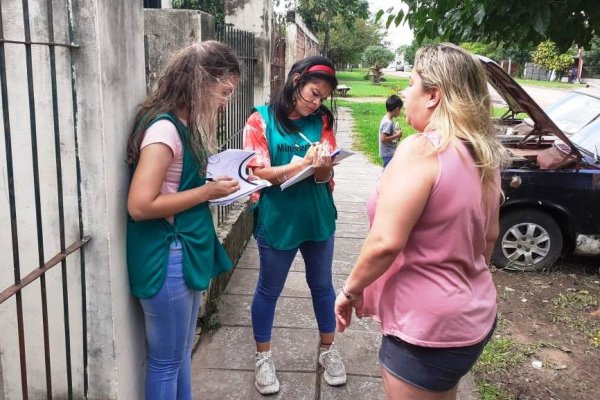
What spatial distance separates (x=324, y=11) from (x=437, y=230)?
33.3 meters

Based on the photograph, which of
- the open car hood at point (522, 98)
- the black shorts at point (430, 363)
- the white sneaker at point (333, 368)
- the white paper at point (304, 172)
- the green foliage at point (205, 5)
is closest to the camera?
the black shorts at point (430, 363)

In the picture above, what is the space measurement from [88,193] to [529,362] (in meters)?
3.06

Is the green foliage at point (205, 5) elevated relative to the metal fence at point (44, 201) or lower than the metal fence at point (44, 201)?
elevated

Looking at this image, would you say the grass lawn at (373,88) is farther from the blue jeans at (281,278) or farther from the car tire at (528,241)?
the blue jeans at (281,278)

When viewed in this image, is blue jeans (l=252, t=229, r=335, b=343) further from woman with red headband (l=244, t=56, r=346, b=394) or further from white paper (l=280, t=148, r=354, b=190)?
white paper (l=280, t=148, r=354, b=190)

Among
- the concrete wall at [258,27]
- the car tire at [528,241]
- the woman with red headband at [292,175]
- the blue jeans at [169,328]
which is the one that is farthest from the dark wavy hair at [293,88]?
the concrete wall at [258,27]

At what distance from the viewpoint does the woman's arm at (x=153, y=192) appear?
192 centimetres

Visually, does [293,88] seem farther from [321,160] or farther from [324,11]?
[324,11]

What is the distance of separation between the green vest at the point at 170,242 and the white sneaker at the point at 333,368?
50.8 inches

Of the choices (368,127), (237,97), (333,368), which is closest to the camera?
(333,368)

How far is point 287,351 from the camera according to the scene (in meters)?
3.54

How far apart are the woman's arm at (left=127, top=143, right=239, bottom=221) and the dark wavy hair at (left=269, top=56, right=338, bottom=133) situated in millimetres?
878

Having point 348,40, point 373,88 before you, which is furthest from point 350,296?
point 348,40

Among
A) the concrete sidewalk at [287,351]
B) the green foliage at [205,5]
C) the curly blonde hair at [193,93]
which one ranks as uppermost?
the green foliage at [205,5]
